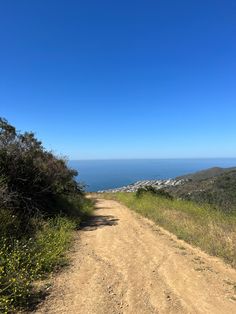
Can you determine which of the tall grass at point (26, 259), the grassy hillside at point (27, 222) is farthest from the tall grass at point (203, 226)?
the tall grass at point (26, 259)

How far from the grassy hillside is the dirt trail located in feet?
1.46

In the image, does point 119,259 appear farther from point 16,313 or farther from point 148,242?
point 16,313

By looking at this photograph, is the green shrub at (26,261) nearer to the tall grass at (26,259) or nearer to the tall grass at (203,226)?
the tall grass at (26,259)

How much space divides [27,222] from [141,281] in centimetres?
449

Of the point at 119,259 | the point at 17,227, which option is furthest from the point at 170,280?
the point at 17,227

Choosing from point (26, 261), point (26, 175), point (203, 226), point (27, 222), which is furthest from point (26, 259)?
point (203, 226)

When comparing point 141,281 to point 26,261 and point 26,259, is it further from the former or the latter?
point 26,259

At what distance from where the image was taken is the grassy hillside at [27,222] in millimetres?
5387

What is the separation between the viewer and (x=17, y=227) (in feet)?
26.7

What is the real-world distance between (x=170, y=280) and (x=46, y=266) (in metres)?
2.59

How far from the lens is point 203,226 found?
35.6ft

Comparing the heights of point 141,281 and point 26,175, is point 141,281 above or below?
below

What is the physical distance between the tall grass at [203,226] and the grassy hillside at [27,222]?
3745 mm

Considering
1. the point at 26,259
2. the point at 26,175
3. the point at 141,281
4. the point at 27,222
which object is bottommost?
the point at 141,281
